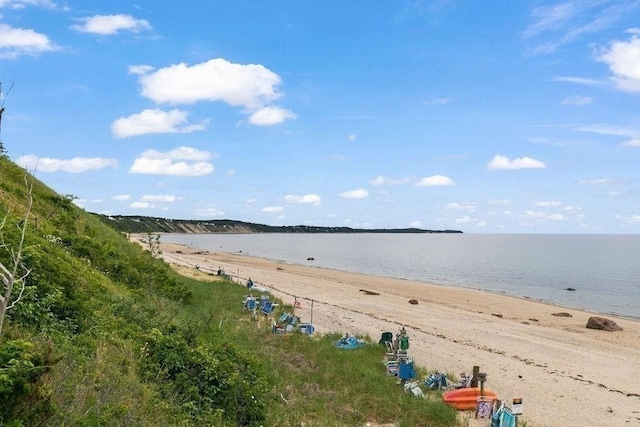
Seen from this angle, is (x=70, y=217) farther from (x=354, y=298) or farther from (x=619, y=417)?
(x=354, y=298)

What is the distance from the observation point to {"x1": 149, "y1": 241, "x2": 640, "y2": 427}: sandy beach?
534 inches

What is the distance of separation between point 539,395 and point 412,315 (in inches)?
587

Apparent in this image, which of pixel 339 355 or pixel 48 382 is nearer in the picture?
pixel 48 382

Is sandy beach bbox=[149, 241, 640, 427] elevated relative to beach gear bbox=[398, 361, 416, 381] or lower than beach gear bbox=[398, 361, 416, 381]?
lower

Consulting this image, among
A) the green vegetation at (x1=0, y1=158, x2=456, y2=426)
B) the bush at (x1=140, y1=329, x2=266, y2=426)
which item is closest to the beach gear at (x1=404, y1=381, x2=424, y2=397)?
the green vegetation at (x1=0, y1=158, x2=456, y2=426)

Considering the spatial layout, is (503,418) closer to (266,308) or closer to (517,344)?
(266,308)

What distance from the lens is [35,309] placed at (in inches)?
303

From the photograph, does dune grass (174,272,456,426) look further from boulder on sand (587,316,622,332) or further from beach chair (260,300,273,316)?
boulder on sand (587,316,622,332)

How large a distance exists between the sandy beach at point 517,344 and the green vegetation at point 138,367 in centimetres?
299

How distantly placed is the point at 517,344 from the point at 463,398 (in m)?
11.7

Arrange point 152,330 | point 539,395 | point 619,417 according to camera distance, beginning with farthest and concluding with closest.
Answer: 1. point 539,395
2. point 619,417
3. point 152,330

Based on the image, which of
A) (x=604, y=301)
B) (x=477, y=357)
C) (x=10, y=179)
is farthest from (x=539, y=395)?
(x=604, y=301)

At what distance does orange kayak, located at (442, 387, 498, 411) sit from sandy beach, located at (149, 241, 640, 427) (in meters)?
0.69

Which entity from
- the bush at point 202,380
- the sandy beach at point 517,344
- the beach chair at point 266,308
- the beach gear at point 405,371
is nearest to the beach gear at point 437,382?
the beach gear at point 405,371
